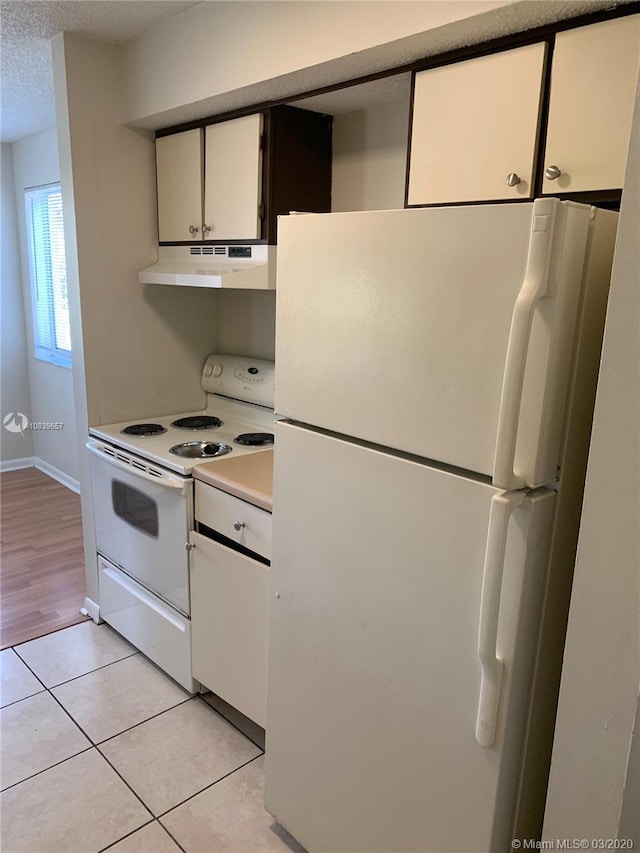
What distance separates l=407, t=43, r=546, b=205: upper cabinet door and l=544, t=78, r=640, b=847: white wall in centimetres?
57

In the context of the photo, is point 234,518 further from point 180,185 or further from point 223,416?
point 180,185

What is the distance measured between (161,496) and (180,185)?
128 centimetres

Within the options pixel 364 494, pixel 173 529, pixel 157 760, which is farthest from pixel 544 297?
pixel 157 760

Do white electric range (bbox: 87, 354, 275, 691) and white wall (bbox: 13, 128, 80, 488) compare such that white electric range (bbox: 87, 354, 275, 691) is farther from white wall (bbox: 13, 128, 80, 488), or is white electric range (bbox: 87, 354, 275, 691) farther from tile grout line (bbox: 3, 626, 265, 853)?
white wall (bbox: 13, 128, 80, 488)

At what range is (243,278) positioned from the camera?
2215mm

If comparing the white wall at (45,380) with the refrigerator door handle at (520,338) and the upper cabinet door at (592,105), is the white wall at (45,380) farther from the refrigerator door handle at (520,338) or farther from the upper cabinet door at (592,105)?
the refrigerator door handle at (520,338)

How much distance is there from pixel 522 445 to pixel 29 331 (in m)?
4.51

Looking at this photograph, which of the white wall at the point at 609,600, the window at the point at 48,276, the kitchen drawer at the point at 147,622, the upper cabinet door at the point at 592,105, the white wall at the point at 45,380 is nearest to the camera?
the white wall at the point at 609,600

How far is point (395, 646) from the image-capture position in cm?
137

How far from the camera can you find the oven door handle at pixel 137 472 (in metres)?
2.19

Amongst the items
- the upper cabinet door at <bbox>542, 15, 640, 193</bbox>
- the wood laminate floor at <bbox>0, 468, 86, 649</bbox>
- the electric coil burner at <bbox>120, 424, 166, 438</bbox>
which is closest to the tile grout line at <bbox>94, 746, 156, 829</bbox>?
the wood laminate floor at <bbox>0, 468, 86, 649</bbox>

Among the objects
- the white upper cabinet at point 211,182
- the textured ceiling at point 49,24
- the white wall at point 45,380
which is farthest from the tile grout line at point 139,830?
the white wall at point 45,380

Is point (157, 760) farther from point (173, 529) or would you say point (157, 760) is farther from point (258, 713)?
point (173, 529)

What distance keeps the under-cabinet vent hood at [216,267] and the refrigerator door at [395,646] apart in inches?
34.1
